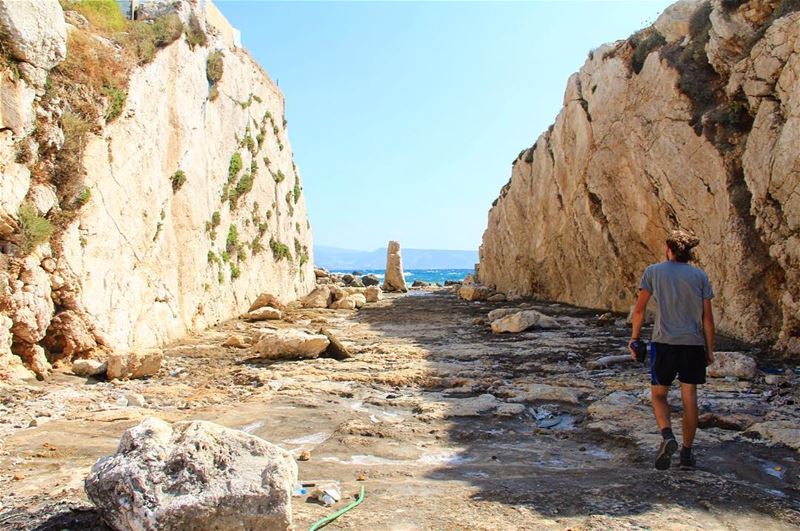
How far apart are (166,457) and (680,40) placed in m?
16.0

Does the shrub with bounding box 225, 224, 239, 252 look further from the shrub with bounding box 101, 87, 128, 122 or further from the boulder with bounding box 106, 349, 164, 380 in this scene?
the boulder with bounding box 106, 349, 164, 380

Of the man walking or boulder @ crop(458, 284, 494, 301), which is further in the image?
boulder @ crop(458, 284, 494, 301)

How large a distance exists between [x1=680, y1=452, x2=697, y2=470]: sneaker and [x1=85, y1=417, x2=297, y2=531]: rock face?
122 inches

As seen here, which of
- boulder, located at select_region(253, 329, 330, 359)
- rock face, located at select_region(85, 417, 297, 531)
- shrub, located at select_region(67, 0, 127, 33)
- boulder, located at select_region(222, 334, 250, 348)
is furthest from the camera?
boulder, located at select_region(222, 334, 250, 348)

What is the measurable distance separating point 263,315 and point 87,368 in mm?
8840

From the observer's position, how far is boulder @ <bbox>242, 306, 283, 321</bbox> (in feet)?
56.3

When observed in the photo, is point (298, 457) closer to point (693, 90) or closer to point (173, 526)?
point (173, 526)

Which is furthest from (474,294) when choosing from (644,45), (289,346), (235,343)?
(289,346)

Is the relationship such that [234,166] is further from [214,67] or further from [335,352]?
[335,352]

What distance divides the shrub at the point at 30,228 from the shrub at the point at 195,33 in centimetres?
801

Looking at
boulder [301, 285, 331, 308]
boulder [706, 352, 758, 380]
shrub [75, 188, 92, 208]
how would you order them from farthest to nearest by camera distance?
boulder [301, 285, 331, 308] < shrub [75, 188, 92, 208] < boulder [706, 352, 758, 380]

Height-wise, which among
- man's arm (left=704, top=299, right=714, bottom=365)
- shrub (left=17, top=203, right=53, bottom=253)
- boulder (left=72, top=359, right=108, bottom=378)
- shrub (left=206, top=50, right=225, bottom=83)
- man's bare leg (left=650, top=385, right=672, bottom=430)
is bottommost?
boulder (left=72, top=359, right=108, bottom=378)

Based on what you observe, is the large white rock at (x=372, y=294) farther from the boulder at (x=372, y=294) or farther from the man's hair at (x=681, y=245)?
the man's hair at (x=681, y=245)

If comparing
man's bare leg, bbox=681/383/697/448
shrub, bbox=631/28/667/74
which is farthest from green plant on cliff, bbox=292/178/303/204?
man's bare leg, bbox=681/383/697/448
